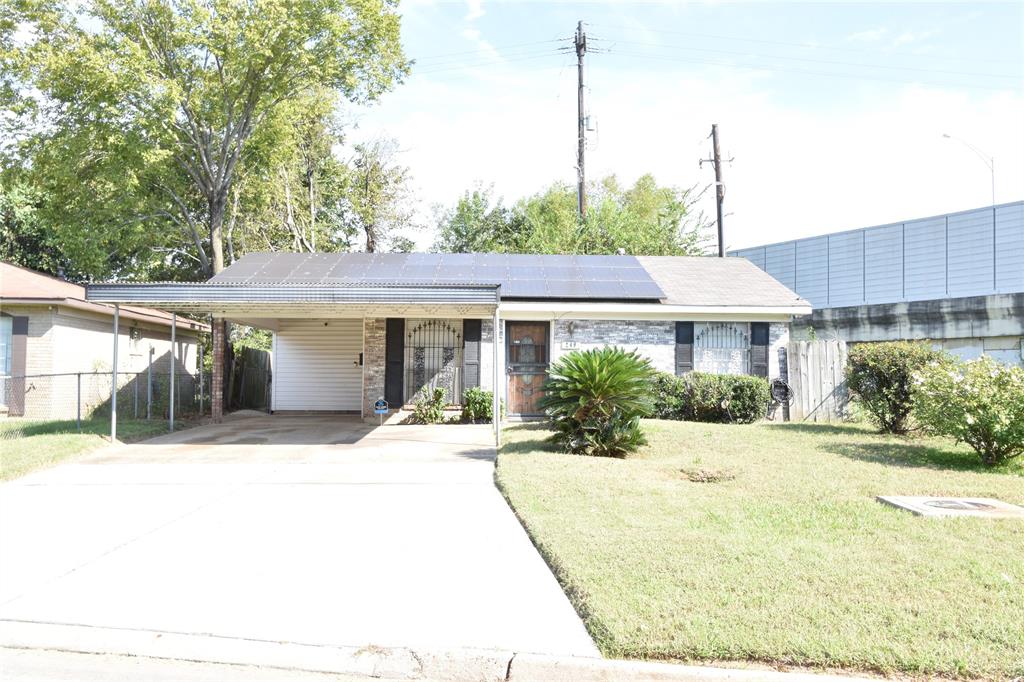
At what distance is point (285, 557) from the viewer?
5758mm

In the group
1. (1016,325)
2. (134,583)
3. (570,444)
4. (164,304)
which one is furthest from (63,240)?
(1016,325)

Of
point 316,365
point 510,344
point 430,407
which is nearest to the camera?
point 430,407

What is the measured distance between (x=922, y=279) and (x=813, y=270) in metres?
4.56

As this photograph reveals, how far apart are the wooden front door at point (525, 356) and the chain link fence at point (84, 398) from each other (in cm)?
814

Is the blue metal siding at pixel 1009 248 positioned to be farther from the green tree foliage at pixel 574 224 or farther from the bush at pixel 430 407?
the bush at pixel 430 407

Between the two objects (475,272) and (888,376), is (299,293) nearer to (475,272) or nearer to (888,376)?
(475,272)

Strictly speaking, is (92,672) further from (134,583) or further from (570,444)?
(570,444)

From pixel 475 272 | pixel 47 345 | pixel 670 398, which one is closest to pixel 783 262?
pixel 475 272

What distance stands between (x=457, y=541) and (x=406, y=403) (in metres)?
10.0

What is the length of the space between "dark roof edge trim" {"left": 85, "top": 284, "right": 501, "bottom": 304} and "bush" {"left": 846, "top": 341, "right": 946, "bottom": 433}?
20.6ft

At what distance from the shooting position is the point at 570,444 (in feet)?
34.3

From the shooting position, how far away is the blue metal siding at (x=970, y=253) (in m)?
22.3

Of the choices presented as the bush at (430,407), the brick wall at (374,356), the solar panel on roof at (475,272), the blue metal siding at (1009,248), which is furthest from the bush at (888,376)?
the blue metal siding at (1009,248)

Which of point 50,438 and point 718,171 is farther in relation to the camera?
point 718,171
